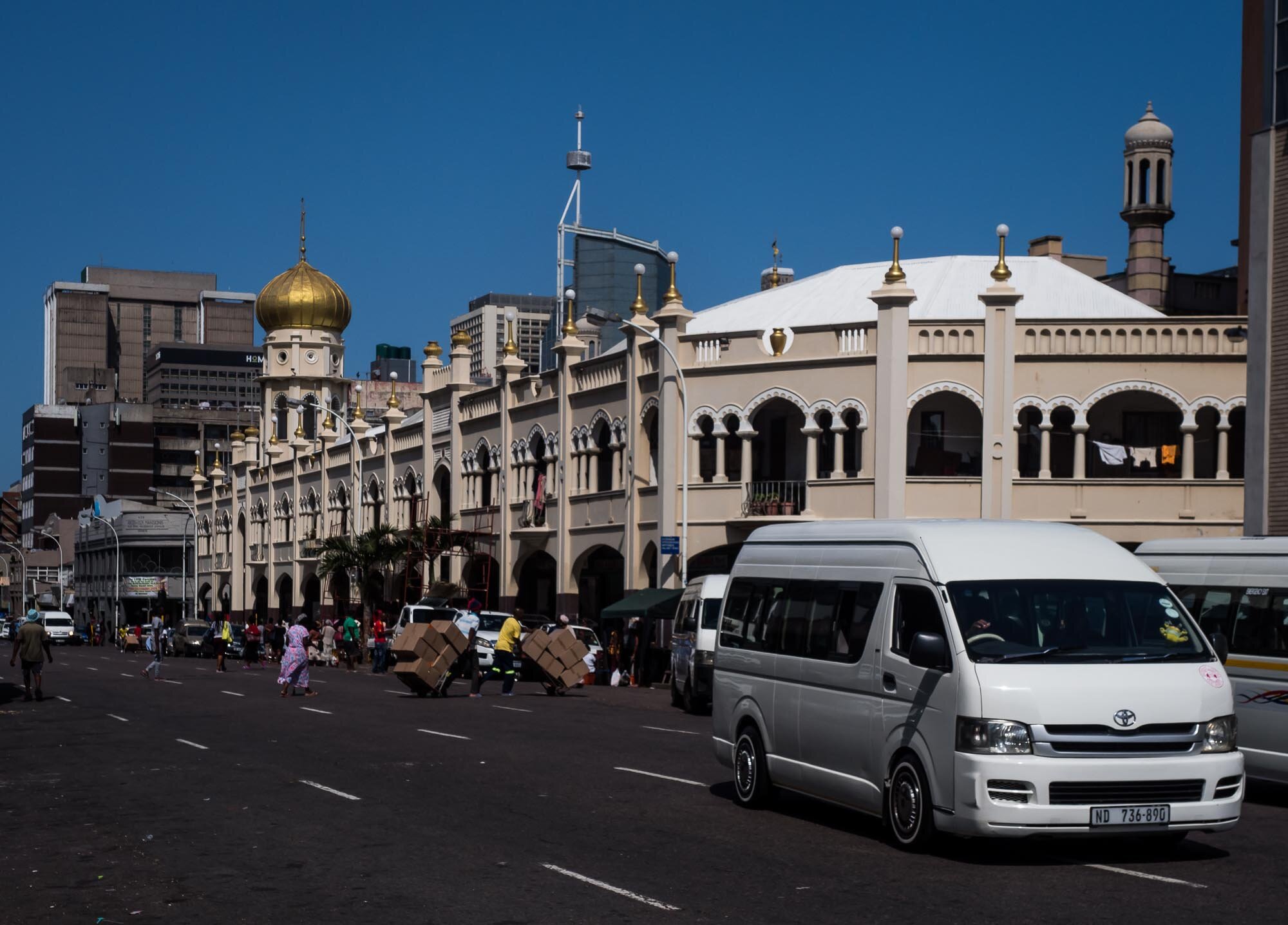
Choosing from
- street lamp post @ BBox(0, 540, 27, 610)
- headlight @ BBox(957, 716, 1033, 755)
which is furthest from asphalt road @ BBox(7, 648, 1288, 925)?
street lamp post @ BBox(0, 540, 27, 610)

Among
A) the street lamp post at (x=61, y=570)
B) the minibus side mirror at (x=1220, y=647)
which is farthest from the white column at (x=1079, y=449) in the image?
the street lamp post at (x=61, y=570)

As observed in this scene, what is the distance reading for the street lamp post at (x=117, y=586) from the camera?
107 meters

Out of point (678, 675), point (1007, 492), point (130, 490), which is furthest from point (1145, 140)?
point (130, 490)

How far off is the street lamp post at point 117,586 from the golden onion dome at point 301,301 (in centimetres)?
2453

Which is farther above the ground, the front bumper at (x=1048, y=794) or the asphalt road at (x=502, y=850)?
the front bumper at (x=1048, y=794)

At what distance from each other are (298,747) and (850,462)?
23414 mm

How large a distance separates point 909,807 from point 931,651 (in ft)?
4.00

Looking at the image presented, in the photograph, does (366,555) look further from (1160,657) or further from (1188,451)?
(1160,657)

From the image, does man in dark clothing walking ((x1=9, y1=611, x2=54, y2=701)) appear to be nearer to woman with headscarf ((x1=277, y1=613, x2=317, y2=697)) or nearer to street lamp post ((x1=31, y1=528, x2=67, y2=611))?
woman with headscarf ((x1=277, y1=613, x2=317, y2=697))

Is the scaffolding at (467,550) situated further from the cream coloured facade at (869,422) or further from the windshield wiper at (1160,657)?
the windshield wiper at (1160,657)

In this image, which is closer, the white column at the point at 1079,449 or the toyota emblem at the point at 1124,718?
the toyota emblem at the point at 1124,718

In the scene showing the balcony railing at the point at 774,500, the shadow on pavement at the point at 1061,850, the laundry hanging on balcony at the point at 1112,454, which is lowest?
the shadow on pavement at the point at 1061,850

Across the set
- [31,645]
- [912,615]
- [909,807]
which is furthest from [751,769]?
[31,645]

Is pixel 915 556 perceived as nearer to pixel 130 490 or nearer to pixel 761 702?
pixel 761 702
